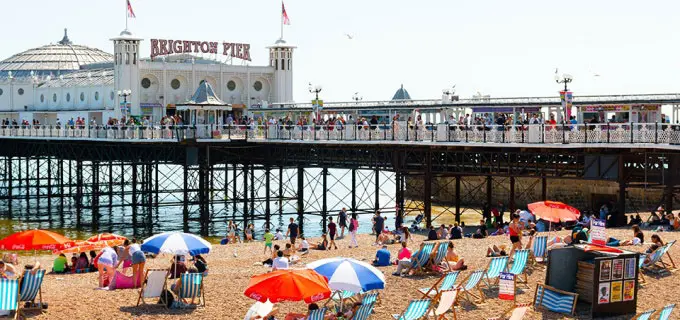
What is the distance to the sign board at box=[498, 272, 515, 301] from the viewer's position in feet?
62.7

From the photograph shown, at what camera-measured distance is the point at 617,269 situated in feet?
60.1

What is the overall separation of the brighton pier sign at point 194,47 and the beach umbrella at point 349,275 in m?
45.4

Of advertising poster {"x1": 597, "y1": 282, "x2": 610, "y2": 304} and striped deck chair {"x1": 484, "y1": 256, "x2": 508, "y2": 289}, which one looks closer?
advertising poster {"x1": 597, "y1": 282, "x2": 610, "y2": 304}

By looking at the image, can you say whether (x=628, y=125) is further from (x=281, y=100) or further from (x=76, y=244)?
(x=281, y=100)

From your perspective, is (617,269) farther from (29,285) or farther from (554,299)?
(29,285)

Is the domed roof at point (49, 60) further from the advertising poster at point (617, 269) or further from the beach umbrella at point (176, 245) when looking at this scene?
the advertising poster at point (617, 269)

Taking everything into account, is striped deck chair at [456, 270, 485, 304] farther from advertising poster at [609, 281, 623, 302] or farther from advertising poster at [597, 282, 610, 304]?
advertising poster at [609, 281, 623, 302]

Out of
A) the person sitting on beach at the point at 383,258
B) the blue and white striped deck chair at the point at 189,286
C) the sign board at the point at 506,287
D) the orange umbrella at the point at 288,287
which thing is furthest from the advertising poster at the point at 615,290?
the blue and white striped deck chair at the point at 189,286

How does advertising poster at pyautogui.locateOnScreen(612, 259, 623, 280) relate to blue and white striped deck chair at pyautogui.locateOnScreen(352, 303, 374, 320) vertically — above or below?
above

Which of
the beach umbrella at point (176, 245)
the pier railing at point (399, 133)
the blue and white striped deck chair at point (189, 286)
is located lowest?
the blue and white striped deck chair at point (189, 286)

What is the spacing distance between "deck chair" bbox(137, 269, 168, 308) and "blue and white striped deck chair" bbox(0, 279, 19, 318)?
240 cm

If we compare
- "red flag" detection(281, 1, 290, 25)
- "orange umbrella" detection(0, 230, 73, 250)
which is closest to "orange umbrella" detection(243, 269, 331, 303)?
"orange umbrella" detection(0, 230, 73, 250)

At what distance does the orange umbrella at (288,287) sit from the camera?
16219mm

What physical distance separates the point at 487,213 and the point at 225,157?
14.3 metres
